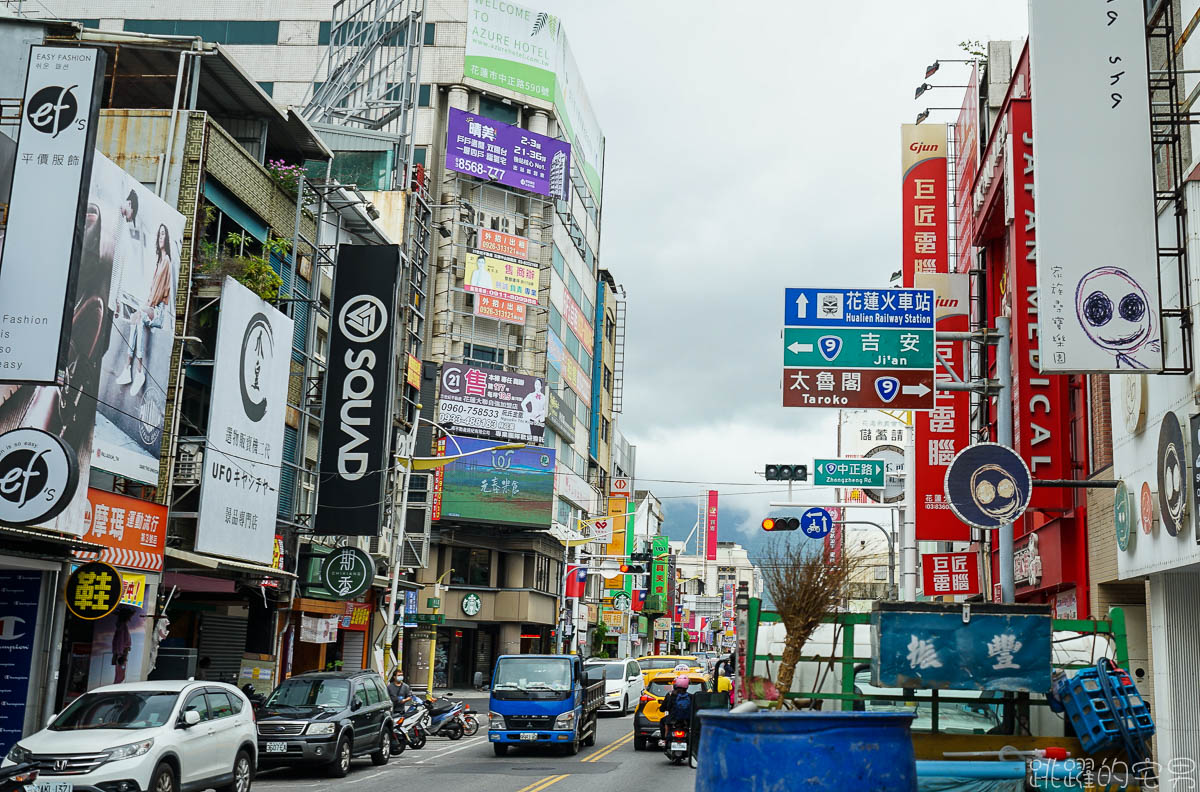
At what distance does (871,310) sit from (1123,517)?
505 centimetres

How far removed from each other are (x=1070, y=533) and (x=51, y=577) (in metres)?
16.8

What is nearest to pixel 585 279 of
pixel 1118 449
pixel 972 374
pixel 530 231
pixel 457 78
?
pixel 530 231

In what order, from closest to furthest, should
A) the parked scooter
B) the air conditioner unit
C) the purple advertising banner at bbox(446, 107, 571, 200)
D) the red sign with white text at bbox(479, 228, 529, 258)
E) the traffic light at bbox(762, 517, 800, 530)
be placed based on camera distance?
the parked scooter, the air conditioner unit, the traffic light at bbox(762, 517, 800, 530), the purple advertising banner at bbox(446, 107, 571, 200), the red sign with white text at bbox(479, 228, 529, 258)

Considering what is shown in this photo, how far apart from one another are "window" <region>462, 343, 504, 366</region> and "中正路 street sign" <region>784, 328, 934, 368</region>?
1751 inches

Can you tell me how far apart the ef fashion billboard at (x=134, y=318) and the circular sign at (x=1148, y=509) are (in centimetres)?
1702

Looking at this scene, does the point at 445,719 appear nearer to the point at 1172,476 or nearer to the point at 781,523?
the point at 781,523

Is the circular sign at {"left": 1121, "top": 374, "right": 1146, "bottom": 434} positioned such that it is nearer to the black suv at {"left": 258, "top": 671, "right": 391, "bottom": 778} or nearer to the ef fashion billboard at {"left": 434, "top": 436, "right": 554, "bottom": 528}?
the black suv at {"left": 258, "top": 671, "right": 391, "bottom": 778}

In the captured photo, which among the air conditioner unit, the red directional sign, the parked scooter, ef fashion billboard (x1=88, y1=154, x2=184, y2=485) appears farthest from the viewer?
the air conditioner unit

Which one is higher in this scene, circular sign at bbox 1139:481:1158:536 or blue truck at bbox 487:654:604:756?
circular sign at bbox 1139:481:1158:536

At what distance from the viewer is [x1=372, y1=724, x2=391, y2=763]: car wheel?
22.2 meters

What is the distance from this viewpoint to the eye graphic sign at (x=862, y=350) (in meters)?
17.2

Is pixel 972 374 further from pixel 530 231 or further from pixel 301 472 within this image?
pixel 530 231

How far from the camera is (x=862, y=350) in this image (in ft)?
57.1

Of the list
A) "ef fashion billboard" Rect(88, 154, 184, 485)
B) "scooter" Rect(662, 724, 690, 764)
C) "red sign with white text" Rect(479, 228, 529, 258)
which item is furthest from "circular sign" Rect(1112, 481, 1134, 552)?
"red sign with white text" Rect(479, 228, 529, 258)
